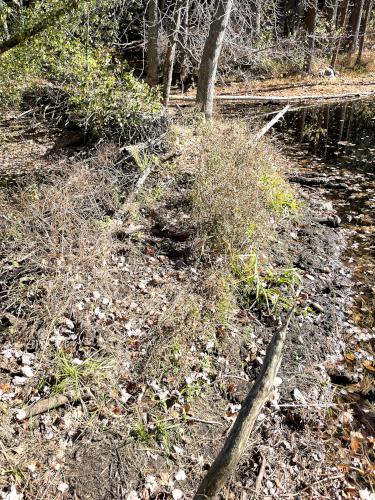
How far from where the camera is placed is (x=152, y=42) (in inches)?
523

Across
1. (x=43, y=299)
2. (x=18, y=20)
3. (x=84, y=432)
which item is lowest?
(x=84, y=432)

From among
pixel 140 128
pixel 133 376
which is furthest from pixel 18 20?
pixel 133 376

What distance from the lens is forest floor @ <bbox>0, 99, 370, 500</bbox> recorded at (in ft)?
11.5

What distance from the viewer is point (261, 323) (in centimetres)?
524

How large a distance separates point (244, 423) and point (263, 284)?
324cm

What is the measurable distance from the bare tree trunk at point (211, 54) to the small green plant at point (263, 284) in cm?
727

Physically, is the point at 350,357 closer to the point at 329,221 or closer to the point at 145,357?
the point at 145,357

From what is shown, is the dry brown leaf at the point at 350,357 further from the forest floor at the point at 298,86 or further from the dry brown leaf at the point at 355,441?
the forest floor at the point at 298,86

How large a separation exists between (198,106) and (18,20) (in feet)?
18.1

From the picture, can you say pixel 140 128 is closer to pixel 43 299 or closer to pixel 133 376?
pixel 43 299

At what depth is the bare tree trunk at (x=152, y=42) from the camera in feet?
41.4

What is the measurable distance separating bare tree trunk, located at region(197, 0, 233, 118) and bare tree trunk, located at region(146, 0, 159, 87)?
2044mm

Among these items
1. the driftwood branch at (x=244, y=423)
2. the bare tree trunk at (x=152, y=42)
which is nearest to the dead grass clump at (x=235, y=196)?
the driftwood branch at (x=244, y=423)

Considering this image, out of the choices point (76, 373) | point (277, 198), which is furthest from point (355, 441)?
point (277, 198)
